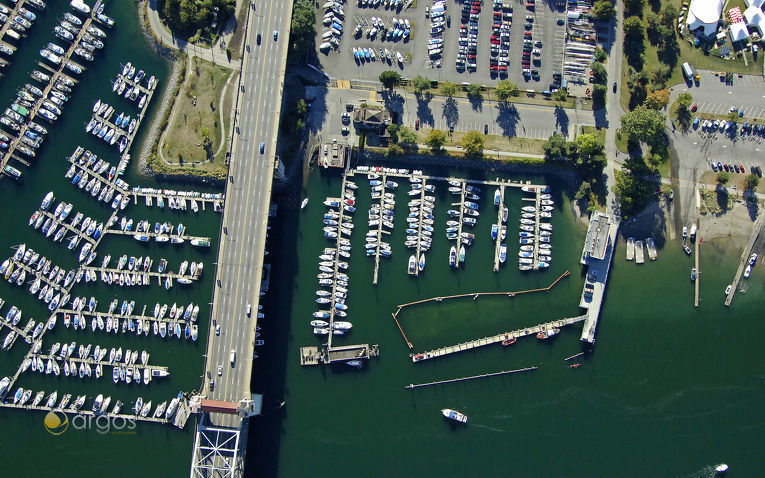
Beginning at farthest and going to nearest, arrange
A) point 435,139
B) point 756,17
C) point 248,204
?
point 756,17 → point 435,139 → point 248,204

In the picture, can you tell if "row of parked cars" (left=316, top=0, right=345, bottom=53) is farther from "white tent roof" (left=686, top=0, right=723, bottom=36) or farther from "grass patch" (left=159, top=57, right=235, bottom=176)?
"white tent roof" (left=686, top=0, right=723, bottom=36)

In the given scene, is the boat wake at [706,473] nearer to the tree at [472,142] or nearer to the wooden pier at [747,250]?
the wooden pier at [747,250]

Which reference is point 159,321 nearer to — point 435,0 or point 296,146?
point 296,146

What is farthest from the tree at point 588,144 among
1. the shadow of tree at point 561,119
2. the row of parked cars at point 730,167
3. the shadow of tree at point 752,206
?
the shadow of tree at point 752,206

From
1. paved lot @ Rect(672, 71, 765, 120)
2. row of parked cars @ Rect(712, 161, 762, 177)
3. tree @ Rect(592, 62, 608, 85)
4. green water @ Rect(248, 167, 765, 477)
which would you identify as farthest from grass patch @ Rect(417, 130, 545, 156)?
row of parked cars @ Rect(712, 161, 762, 177)

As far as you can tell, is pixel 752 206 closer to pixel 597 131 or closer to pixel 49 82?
pixel 597 131

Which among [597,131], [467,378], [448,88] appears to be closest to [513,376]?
[467,378]
